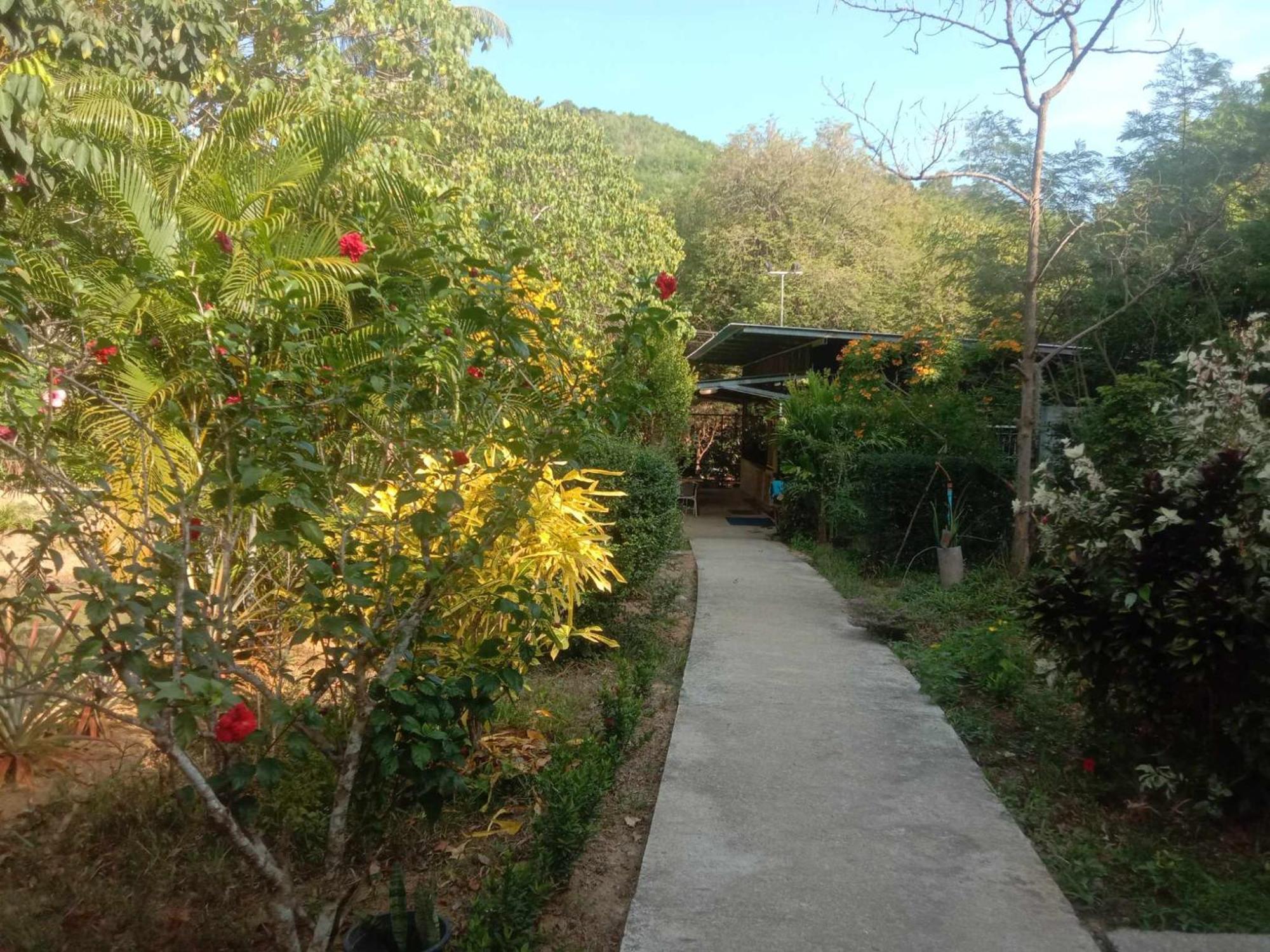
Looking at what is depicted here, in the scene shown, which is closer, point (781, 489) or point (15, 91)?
point (15, 91)

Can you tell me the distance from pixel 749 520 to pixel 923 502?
720cm

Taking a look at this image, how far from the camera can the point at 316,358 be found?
154 inches

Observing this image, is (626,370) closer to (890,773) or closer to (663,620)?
(890,773)

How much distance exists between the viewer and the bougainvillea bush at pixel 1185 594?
3.93 meters

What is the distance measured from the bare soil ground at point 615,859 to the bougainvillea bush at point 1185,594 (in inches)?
80.0

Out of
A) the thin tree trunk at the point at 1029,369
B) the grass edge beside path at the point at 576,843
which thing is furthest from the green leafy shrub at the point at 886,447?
the grass edge beside path at the point at 576,843

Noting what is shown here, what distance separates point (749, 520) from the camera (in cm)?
1755

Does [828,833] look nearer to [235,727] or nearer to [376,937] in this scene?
[376,937]

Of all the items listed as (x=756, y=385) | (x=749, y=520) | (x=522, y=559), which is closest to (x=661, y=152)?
(x=756, y=385)

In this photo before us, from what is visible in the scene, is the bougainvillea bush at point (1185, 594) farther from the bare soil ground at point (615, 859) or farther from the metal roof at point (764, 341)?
the metal roof at point (764, 341)

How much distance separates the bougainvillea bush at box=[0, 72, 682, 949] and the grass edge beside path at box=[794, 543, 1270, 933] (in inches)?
90.8

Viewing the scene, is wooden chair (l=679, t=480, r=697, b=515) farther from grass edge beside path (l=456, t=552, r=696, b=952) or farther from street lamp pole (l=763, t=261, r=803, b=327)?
grass edge beside path (l=456, t=552, r=696, b=952)

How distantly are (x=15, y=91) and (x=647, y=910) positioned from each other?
4.78m

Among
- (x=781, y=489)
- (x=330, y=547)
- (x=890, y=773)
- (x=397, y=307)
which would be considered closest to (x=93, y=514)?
(x=330, y=547)
